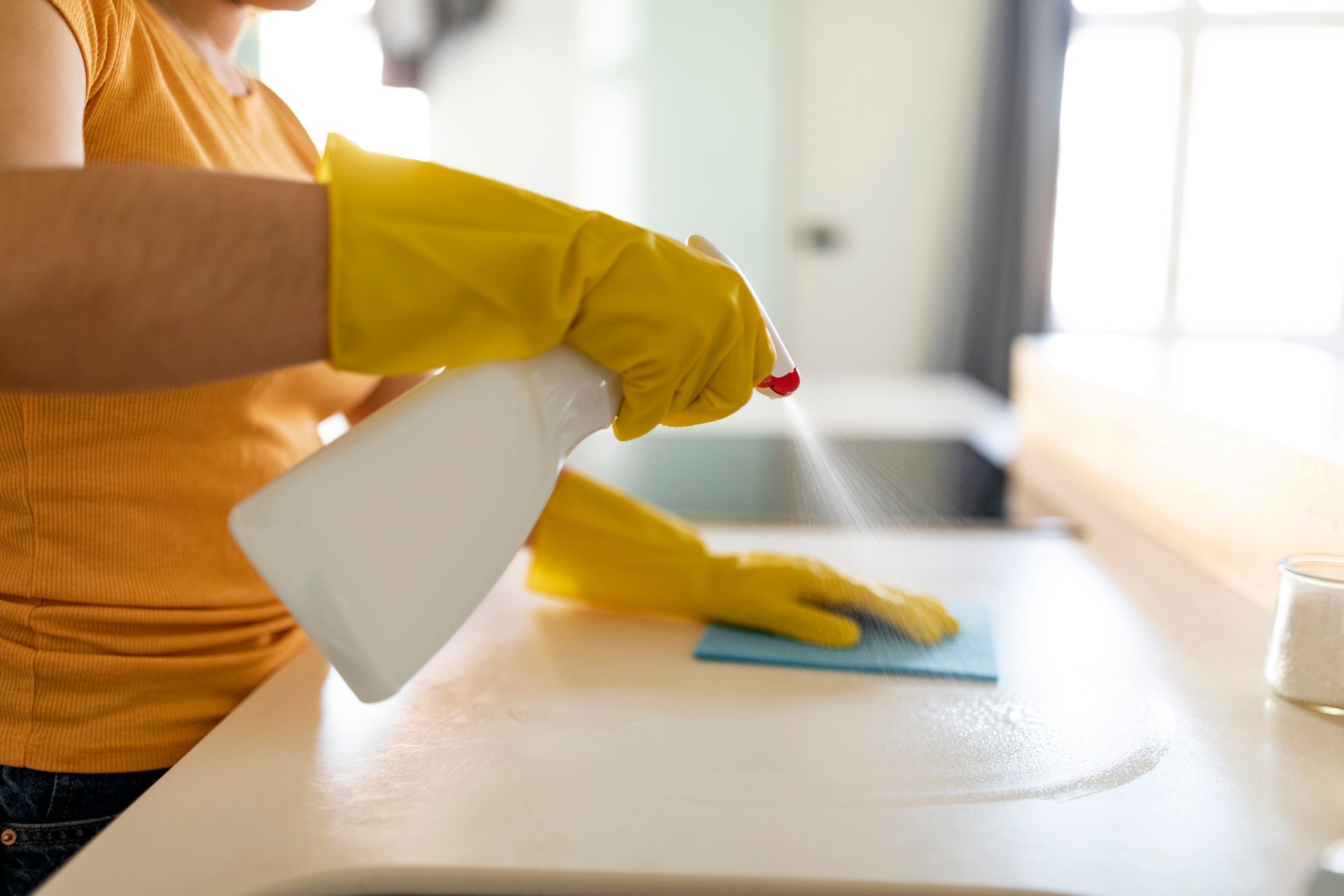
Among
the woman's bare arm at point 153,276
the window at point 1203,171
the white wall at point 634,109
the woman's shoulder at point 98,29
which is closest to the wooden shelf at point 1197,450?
the woman's bare arm at point 153,276

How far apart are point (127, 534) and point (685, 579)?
43 cm

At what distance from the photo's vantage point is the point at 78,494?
692 millimetres

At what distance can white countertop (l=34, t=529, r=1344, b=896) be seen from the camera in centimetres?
51

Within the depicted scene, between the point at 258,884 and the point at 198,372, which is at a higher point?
the point at 198,372

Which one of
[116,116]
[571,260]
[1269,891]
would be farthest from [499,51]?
[1269,891]

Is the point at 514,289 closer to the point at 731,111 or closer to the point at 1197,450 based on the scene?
the point at 1197,450

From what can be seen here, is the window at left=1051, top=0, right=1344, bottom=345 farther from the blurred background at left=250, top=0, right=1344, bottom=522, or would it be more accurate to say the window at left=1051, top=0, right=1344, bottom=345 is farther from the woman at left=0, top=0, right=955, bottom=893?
the woman at left=0, top=0, right=955, bottom=893

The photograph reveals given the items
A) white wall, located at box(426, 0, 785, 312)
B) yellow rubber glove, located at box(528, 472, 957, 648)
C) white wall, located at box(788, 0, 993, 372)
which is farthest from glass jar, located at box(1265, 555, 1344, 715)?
white wall, located at box(788, 0, 993, 372)

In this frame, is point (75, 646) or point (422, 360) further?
point (75, 646)

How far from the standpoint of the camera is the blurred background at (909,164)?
2229mm

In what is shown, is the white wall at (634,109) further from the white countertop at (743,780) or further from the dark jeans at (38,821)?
the dark jeans at (38,821)

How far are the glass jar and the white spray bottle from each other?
0.48 metres

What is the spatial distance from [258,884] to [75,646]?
0.29m

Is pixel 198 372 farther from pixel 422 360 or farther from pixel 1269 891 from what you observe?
pixel 1269 891
